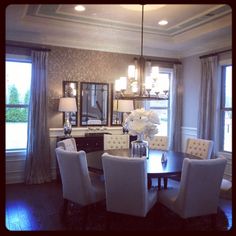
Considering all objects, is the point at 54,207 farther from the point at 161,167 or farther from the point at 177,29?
the point at 177,29

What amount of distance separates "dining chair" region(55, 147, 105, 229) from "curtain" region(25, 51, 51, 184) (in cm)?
170

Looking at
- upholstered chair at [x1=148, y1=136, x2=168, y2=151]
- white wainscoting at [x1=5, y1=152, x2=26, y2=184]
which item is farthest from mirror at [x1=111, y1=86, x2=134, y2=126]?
white wainscoting at [x1=5, y1=152, x2=26, y2=184]

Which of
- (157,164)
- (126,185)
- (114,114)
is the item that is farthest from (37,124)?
(126,185)

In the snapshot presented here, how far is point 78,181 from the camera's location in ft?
8.80

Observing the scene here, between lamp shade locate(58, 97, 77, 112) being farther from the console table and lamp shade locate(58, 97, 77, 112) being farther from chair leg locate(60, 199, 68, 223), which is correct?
chair leg locate(60, 199, 68, 223)

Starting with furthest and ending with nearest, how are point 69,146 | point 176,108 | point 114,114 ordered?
point 176,108, point 114,114, point 69,146

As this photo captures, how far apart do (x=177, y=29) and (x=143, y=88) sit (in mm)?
1645

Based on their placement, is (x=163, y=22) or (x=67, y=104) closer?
(x=163, y=22)

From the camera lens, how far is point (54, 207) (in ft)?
10.8

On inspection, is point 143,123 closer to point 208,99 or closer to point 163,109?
point 208,99

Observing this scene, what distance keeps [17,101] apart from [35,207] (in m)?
1.97
